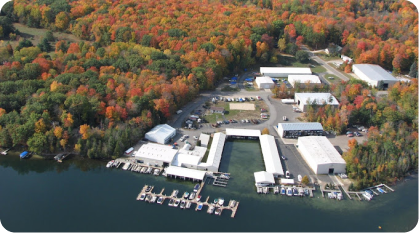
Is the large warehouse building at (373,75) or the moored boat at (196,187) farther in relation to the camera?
the large warehouse building at (373,75)

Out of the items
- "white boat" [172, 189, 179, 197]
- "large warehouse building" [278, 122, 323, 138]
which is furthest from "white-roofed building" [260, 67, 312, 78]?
"white boat" [172, 189, 179, 197]

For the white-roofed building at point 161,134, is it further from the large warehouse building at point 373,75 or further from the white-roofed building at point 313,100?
the large warehouse building at point 373,75

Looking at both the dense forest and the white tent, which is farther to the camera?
the dense forest

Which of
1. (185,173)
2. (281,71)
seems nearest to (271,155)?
(185,173)

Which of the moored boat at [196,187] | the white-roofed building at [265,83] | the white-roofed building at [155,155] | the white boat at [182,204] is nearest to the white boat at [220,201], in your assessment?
the moored boat at [196,187]

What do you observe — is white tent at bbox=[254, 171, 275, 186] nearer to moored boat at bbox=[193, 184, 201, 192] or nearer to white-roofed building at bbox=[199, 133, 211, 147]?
moored boat at bbox=[193, 184, 201, 192]

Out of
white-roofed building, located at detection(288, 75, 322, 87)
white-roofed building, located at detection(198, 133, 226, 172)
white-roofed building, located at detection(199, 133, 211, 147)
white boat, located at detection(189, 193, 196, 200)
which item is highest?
white-roofed building, located at detection(288, 75, 322, 87)
